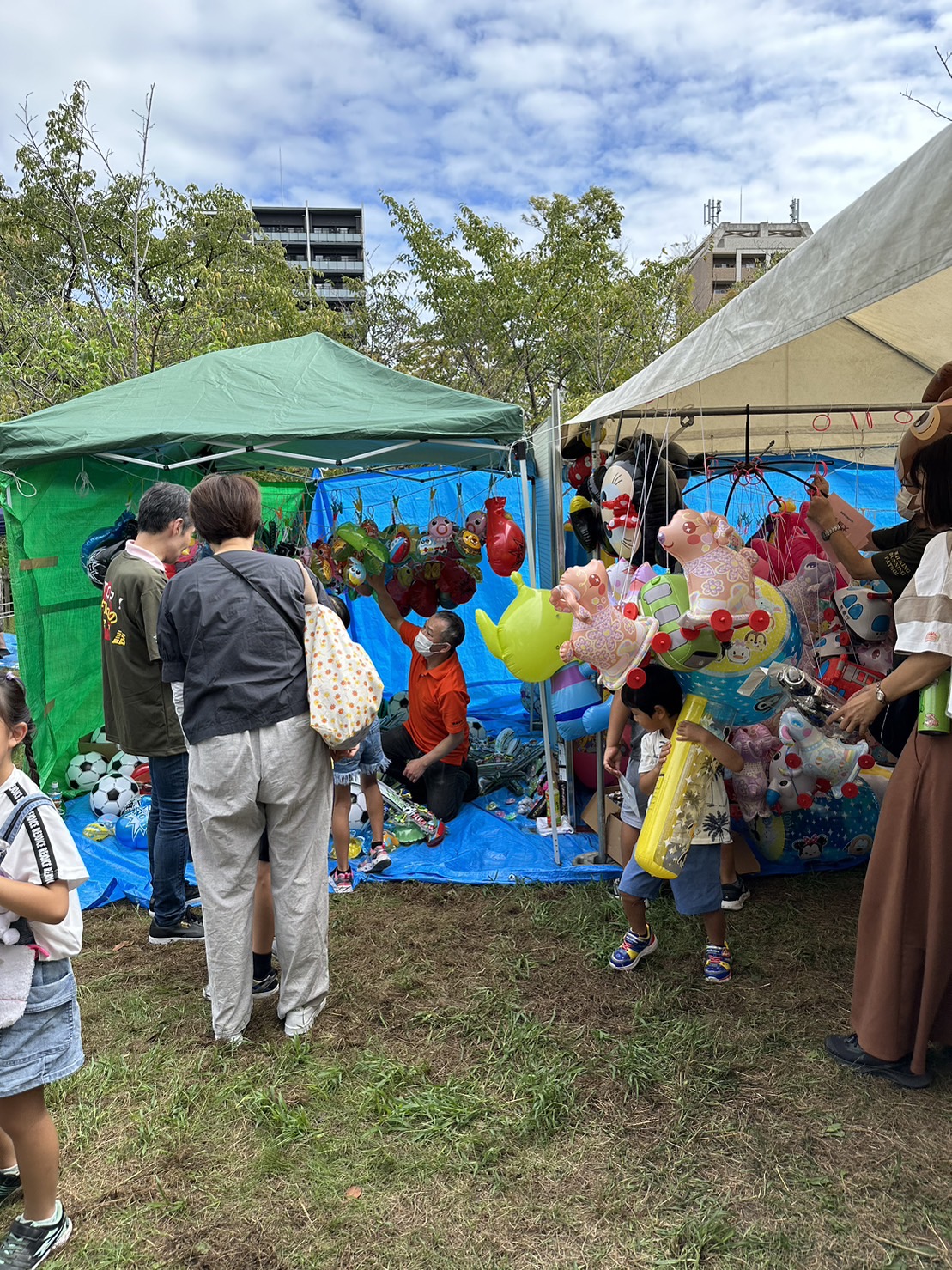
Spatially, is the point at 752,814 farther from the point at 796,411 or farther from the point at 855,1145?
the point at 796,411

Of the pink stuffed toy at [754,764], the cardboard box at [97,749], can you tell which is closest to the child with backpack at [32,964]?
the pink stuffed toy at [754,764]

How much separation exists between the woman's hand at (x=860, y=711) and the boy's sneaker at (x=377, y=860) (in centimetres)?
257

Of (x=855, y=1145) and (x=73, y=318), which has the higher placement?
(x=73, y=318)

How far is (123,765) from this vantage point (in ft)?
16.8

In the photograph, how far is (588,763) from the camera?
15.3 ft

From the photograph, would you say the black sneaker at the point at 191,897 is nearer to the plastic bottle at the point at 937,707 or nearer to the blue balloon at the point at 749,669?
the blue balloon at the point at 749,669

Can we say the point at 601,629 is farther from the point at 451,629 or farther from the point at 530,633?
the point at 451,629

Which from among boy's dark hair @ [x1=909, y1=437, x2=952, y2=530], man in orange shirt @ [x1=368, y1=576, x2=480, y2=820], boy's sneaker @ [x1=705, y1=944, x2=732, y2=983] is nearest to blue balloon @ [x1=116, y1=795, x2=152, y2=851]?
man in orange shirt @ [x1=368, y1=576, x2=480, y2=820]

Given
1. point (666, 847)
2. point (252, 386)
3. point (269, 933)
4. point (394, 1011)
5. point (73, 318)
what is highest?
point (73, 318)

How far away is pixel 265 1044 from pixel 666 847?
1.49m

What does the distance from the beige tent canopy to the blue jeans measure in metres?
2.39

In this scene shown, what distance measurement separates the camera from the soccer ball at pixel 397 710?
5.96 m

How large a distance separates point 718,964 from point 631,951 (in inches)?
12.7


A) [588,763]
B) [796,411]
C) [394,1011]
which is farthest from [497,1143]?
[796,411]
